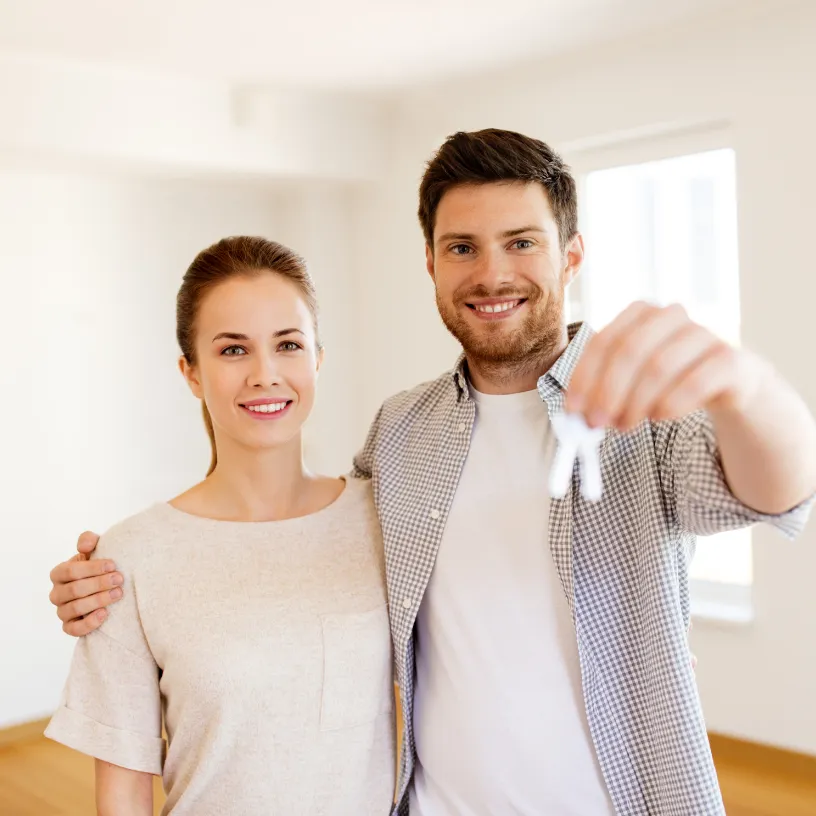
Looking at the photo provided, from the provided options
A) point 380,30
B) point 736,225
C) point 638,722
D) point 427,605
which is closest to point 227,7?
point 380,30

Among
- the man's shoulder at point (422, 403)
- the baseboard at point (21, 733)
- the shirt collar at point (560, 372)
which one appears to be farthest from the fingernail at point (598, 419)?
the baseboard at point (21, 733)

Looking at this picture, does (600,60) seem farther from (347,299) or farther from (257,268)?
(257,268)

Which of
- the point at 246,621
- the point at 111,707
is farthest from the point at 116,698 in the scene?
the point at 246,621

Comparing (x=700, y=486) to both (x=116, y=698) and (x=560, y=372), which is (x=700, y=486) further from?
(x=116, y=698)

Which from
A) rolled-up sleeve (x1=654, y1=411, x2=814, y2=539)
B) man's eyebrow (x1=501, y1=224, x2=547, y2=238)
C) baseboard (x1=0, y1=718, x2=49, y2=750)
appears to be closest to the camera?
rolled-up sleeve (x1=654, y1=411, x2=814, y2=539)

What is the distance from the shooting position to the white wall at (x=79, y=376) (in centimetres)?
508

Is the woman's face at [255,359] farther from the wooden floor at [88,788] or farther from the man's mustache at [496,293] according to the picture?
the wooden floor at [88,788]

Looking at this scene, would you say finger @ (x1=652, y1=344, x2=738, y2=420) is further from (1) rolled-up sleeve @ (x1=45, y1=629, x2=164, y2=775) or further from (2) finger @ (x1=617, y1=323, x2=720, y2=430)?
(1) rolled-up sleeve @ (x1=45, y1=629, x2=164, y2=775)

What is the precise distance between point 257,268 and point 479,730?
0.87m

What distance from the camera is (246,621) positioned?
1.75 metres

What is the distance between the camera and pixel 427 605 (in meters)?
1.86

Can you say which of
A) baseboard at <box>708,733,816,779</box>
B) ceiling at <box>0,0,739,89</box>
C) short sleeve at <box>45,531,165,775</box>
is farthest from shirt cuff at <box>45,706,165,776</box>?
baseboard at <box>708,733,816,779</box>

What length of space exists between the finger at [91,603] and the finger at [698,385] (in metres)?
1.00

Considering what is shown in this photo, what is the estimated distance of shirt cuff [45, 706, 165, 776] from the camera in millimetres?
1713
